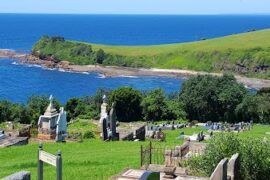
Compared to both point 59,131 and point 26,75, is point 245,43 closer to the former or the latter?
point 26,75

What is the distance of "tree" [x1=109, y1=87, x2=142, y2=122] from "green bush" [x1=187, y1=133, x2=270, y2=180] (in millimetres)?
46972

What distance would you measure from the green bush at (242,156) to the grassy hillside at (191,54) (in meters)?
111

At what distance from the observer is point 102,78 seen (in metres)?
118

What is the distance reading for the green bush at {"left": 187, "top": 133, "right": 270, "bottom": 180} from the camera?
15.6m

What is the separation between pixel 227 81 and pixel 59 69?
71.6 meters

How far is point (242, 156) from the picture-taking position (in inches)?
616

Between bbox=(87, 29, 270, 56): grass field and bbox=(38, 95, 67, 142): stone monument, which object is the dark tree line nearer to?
bbox=(38, 95, 67, 142): stone monument

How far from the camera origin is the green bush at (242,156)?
1561 cm

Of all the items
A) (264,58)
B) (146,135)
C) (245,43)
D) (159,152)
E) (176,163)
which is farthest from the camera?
(245,43)

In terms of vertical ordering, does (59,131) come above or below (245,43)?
below

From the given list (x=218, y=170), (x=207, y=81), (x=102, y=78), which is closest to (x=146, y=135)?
(x=218, y=170)

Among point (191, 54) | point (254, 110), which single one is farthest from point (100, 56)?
point (254, 110)

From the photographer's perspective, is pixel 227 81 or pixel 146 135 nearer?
pixel 146 135

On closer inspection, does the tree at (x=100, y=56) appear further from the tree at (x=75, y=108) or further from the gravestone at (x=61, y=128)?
the gravestone at (x=61, y=128)
